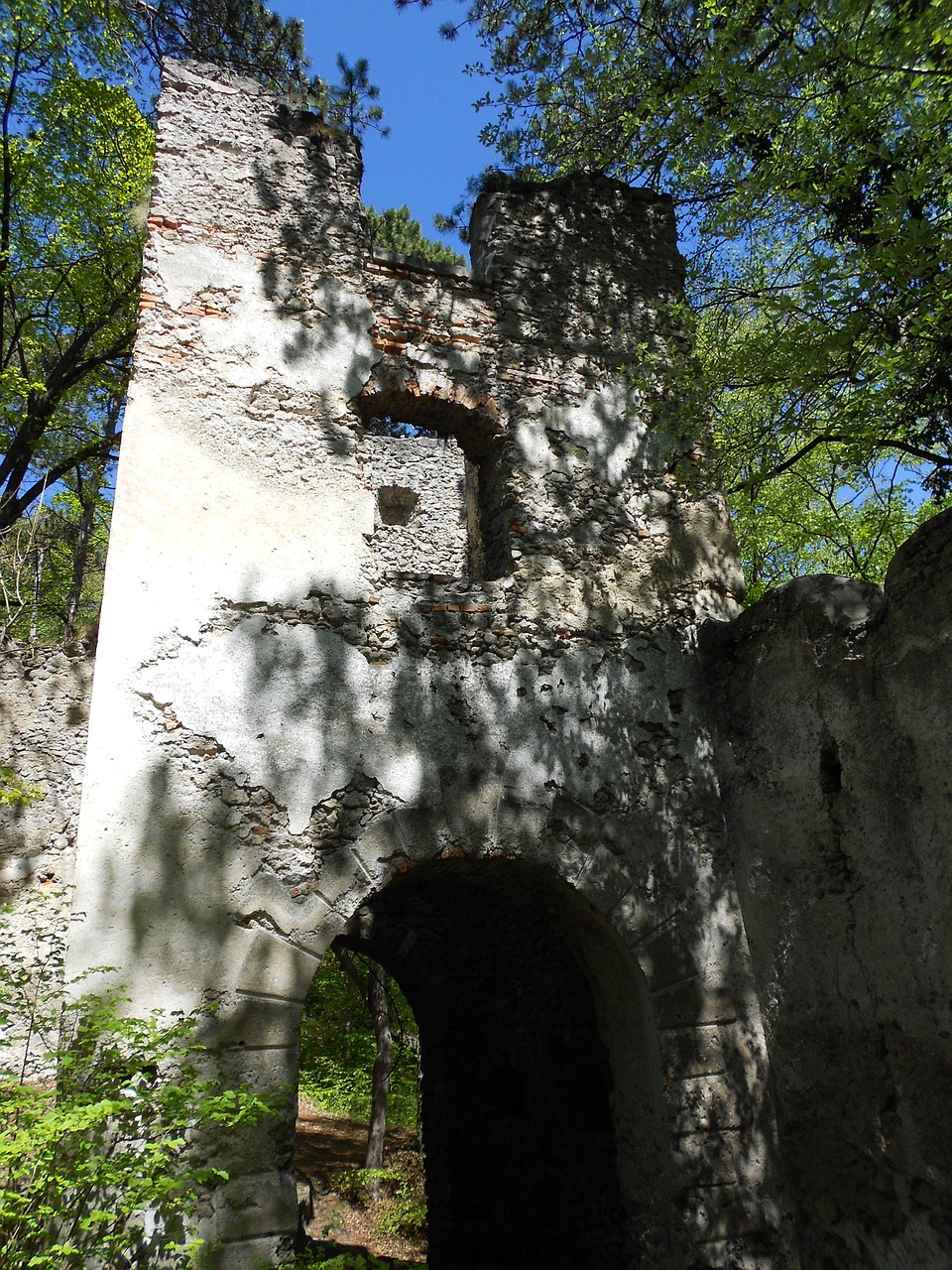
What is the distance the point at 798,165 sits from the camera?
4.70 m

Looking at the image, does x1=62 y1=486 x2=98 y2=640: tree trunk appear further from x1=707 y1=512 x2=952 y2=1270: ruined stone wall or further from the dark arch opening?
x1=707 y1=512 x2=952 y2=1270: ruined stone wall

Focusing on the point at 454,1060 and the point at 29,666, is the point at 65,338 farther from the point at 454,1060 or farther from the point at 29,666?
the point at 454,1060

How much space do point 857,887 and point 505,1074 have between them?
11.8ft

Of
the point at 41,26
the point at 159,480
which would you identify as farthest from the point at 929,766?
the point at 41,26

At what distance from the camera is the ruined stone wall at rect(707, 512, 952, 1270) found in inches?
131

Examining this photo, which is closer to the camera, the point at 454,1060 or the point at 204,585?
the point at 204,585

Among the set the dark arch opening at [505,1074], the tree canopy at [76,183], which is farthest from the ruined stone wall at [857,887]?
the tree canopy at [76,183]

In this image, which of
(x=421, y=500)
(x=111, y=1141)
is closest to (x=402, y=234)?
(x=421, y=500)

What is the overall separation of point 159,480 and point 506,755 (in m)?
2.12

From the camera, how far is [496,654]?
4.26 meters

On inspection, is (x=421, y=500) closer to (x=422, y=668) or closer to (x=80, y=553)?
(x=80, y=553)

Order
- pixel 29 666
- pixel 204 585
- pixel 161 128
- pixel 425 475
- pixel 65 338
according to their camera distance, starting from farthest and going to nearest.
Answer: pixel 425 475, pixel 65 338, pixel 29 666, pixel 161 128, pixel 204 585

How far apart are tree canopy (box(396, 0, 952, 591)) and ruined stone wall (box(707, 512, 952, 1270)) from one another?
135cm

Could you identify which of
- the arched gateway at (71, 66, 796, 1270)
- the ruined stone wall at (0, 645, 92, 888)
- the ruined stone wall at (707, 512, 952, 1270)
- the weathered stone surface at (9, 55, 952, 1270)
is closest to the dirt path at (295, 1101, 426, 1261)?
the arched gateway at (71, 66, 796, 1270)
